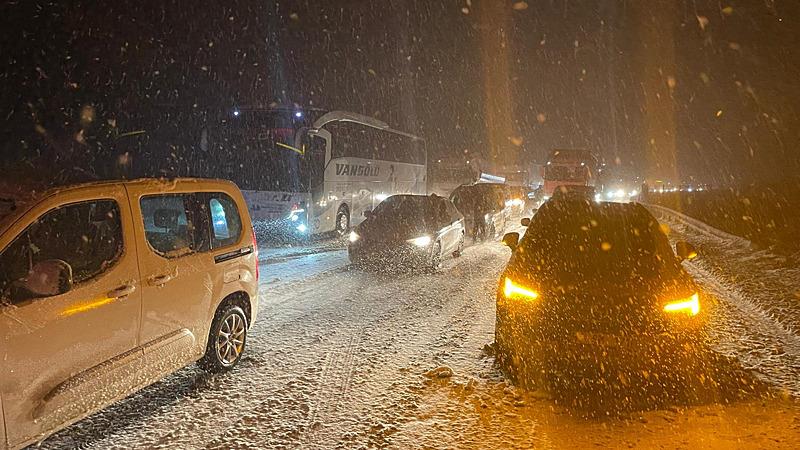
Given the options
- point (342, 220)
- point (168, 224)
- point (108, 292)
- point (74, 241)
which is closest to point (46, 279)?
point (108, 292)

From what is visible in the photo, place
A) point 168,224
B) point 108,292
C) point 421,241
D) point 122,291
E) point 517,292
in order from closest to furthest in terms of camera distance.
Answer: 1. point 108,292
2. point 122,291
3. point 168,224
4. point 517,292
5. point 421,241

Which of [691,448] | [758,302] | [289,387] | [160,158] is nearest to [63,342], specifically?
[289,387]

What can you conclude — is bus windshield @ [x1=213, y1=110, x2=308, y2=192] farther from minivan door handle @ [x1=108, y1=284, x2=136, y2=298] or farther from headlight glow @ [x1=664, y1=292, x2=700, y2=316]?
headlight glow @ [x1=664, y1=292, x2=700, y2=316]

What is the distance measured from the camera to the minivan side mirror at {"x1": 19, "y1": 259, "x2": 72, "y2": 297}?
315 centimetres

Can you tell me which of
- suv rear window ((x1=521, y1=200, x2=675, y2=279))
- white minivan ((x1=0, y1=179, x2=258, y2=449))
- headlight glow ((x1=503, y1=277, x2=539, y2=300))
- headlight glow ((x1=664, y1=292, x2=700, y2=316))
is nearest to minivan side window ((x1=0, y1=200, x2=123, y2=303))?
white minivan ((x1=0, y1=179, x2=258, y2=449))

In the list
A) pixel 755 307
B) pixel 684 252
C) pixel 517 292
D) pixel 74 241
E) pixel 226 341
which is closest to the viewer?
pixel 74 241

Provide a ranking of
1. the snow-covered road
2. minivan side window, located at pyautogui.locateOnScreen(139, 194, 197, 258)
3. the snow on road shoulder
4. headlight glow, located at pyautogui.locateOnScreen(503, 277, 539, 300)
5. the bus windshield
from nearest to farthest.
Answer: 1. the snow-covered road
2. minivan side window, located at pyautogui.locateOnScreen(139, 194, 197, 258)
3. headlight glow, located at pyautogui.locateOnScreen(503, 277, 539, 300)
4. the snow on road shoulder
5. the bus windshield

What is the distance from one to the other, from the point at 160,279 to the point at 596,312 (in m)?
3.51

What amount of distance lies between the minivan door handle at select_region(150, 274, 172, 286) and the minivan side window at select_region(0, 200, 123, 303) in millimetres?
338

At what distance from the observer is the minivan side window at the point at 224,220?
5.21 meters

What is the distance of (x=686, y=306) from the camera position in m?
4.62

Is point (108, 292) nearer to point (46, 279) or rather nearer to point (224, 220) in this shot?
point (46, 279)

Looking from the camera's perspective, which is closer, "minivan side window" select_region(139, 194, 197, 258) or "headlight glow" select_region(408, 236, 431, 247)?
"minivan side window" select_region(139, 194, 197, 258)

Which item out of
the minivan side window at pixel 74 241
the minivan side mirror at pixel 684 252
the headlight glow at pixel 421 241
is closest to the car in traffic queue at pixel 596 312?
the minivan side mirror at pixel 684 252
